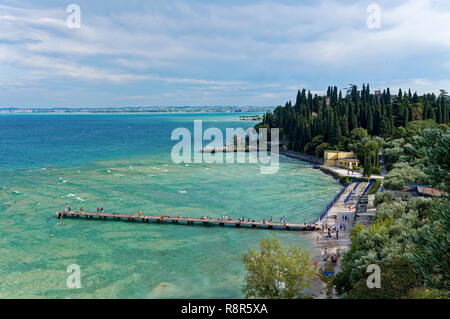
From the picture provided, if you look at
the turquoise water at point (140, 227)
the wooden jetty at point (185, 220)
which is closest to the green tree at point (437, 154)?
the turquoise water at point (140, 227)

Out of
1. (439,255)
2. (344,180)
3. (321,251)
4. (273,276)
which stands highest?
(439,255)

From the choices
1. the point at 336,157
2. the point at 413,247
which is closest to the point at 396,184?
the point at 413,247

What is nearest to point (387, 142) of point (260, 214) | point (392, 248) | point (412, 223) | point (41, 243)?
point (260, 214)

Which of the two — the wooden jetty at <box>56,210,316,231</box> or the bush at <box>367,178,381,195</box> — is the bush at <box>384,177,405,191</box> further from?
the wooden jetty at <box>56,210,316,231</box>

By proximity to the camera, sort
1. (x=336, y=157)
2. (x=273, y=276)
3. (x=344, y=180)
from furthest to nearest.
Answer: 1. (x=336, y=157)
2. (x=344, y=180)
3. (x=273, y=276)

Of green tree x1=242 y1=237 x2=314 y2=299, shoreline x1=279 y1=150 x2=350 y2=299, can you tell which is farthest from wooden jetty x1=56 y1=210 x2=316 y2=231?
green tree x1=242 y1=237 x2=314 y2=299

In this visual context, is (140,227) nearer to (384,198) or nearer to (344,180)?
(384,198)
